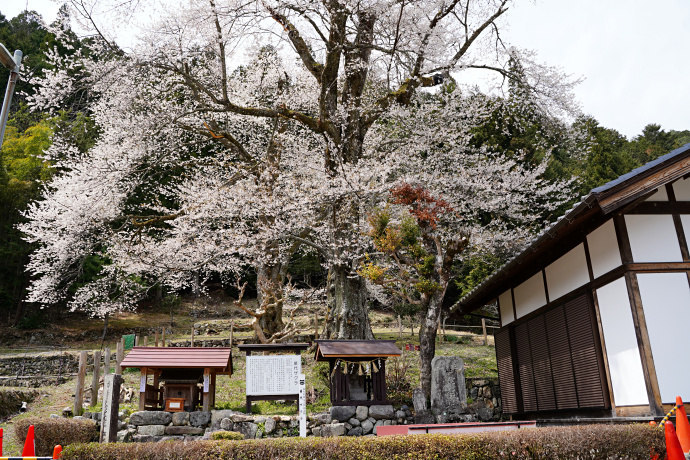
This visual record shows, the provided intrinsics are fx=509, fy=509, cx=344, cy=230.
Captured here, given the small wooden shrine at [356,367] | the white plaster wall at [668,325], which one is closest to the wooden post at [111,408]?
the small wooden shrine at [356,367]

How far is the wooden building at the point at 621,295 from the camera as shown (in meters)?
6.98

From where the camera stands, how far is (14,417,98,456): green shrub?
8.70 metres

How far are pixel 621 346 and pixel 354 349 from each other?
15.7ft

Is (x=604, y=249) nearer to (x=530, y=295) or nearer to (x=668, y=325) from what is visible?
(x=668, y=325)

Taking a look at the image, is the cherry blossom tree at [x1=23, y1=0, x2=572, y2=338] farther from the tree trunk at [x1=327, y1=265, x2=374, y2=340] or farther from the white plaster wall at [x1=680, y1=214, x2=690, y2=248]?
the white plaster wall at [x1=680, y1=214, x2=690, y2=248]

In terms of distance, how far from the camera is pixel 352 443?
618cm

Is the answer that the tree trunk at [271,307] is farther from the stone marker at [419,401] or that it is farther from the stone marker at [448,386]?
the stone marker at [448,386]

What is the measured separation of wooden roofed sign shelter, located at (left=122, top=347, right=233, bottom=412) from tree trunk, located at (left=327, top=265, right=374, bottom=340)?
3463 millimetres

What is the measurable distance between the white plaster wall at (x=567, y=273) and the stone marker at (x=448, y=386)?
7.49 feet

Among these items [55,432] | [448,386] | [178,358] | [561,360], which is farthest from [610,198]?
[55,432]

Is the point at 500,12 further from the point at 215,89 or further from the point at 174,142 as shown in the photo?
the point at 174,142

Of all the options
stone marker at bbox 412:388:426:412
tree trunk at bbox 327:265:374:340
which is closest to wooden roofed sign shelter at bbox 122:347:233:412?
tree trunk at bbox 327:265:374:340

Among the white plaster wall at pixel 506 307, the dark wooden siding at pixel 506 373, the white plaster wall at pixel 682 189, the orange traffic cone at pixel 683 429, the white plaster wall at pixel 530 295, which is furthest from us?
the white plaster wall at pixel 506 307

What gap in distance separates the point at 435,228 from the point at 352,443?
642cm
